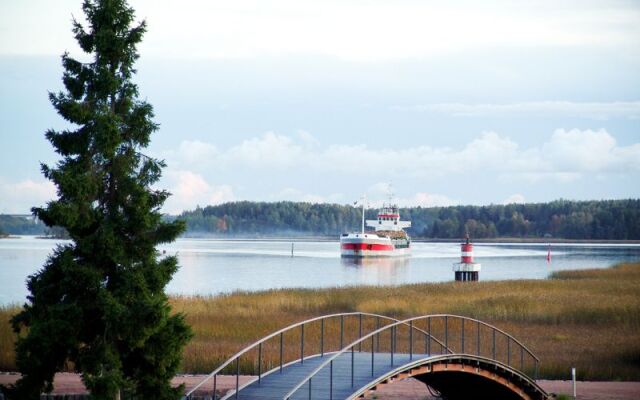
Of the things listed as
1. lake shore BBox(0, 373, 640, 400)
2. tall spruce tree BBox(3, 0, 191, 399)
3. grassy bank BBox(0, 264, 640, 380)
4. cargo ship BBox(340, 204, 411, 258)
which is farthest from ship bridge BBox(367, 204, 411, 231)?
tall spruce tree BBox(3, 0, 191, 399)

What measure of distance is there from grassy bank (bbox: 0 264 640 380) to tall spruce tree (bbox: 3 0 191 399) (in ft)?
28.3

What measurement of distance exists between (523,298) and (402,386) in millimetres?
20499

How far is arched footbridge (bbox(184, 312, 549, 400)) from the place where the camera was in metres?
21.3

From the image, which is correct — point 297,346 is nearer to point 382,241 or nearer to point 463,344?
point 463,344

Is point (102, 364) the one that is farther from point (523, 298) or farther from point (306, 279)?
point (306, 279)

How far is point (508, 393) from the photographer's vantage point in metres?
26.8

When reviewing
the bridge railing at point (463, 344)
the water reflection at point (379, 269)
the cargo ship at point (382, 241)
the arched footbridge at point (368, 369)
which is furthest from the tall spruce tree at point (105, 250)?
the cargo ship at point (382, 241)

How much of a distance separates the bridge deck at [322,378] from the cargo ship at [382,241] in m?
117

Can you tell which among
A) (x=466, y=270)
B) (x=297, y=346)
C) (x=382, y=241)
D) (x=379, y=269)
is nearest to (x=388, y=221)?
(x=382, y=241)

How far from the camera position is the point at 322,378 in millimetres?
22609

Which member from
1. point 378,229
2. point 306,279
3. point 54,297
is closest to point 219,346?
point 54,297

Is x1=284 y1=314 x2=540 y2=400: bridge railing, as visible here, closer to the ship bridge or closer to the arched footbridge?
the arched footbridge

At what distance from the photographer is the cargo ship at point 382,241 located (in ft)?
465

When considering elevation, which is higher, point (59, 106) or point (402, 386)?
point (59, 106)
